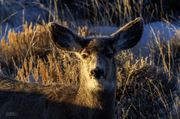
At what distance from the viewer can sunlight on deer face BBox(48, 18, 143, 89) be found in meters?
6.93

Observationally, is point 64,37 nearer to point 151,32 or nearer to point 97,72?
point 97,72

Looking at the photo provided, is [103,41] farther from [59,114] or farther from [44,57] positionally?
[44,57]

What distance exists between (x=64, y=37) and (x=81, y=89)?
1.72ft

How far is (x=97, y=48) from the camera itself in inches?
279

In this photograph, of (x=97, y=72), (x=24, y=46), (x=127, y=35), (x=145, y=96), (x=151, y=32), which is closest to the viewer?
(x=97, y=72)

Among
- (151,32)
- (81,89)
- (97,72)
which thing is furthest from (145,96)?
(151,32)

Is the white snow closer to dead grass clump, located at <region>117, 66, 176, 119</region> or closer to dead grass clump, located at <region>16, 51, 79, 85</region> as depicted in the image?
dead grass clump, located at <region>16, 51, 79, 85</region>

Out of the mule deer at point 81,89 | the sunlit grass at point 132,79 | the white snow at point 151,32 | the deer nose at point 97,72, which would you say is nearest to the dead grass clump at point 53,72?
the sunlit grass at point 132,79

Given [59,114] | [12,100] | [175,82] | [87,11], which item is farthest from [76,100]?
[87,11]

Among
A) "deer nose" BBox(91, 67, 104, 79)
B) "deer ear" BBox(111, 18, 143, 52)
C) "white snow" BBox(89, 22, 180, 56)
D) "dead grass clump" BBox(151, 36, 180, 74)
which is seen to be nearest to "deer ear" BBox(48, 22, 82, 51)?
"deer ear" BBox(111, 18, 143, 52)

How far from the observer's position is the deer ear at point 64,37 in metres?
7.36

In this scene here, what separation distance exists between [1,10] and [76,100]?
843 cm

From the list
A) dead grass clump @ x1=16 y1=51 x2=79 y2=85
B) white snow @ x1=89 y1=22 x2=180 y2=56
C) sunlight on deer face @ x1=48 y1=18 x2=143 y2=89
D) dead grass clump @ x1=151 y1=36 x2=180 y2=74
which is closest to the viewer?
sunlight on deer face @ x1=48 y1=18 x2=143 y2=89

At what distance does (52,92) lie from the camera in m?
7.60
